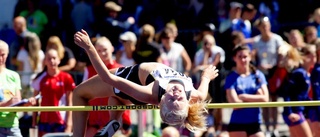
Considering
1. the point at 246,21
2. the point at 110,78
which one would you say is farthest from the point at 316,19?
the point at 110,78

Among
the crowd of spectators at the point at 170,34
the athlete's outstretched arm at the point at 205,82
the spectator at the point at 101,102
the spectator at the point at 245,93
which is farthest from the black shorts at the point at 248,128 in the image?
the athlete's outstretched arm at the point at 205,82

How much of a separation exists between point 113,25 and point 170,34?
128cm

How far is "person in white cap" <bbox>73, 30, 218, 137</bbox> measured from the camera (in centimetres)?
1112

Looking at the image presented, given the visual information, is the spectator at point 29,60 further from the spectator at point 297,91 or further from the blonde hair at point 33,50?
the spectator at point 297,91

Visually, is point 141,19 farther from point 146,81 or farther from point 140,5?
point 146,81

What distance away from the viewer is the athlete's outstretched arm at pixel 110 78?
11.1 meters

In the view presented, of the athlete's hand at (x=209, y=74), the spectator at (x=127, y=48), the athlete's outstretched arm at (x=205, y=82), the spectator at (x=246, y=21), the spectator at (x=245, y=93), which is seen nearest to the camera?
the athlete's outstretched arm at (x=205, y=82)

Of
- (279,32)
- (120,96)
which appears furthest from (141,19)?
(120,96)

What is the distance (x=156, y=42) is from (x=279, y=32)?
2.63 meters

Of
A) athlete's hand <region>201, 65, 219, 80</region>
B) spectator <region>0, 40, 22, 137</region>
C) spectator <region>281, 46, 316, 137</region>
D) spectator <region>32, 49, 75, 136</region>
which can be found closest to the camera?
athlete's hand <region>201, 65, 219, 80</region>

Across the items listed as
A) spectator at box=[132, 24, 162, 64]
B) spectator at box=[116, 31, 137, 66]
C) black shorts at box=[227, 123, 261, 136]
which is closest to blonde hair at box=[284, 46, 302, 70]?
black shorts at box=[227, 123, 261, 136]

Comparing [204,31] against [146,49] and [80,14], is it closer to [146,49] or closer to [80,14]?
[146,49]

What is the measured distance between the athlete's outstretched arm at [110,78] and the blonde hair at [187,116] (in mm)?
254

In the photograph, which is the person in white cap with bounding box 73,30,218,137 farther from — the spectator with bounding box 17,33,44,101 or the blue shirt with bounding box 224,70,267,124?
the spectator with bounding box 17,33,44,101
